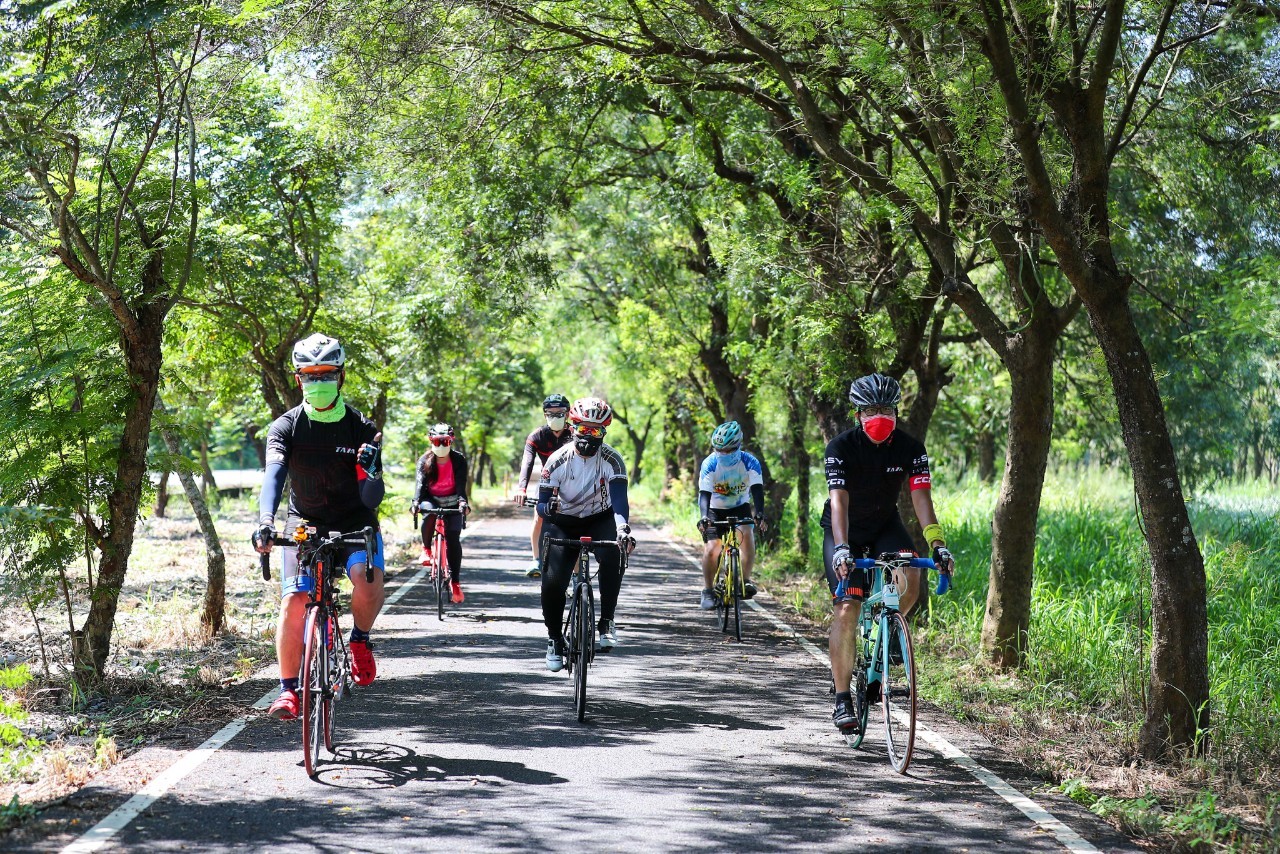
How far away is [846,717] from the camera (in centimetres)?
789

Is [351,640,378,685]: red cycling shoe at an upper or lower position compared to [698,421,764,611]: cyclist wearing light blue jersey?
lower

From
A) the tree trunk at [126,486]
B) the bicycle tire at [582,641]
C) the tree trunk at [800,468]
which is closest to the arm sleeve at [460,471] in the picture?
the tree trunk at [126,486]

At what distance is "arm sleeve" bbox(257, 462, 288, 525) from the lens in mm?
6988

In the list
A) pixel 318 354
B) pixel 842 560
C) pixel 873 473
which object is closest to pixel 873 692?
pixel 842 560

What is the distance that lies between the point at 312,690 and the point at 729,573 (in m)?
6.79

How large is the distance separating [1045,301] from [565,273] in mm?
21143

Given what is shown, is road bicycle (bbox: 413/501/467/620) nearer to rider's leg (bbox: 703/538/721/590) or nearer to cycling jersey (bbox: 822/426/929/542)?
rider's leg (bbox: 703/538/721/590)

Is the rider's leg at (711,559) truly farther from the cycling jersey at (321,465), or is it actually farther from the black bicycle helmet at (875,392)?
the cycling jersey at (321,465)

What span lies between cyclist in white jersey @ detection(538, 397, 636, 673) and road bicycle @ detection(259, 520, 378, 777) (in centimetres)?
171

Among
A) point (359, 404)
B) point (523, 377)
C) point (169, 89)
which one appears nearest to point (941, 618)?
point (169, 89)

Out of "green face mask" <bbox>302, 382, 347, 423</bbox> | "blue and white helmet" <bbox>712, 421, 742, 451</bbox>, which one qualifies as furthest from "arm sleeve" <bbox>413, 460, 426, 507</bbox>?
"green face mask" <bbox>302, 382, 347, 423</bbox>

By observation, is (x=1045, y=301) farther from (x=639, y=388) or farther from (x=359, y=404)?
(x=639, y=388)

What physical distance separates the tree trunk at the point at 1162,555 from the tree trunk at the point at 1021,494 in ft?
9.52

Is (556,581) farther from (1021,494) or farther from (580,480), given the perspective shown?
(1021,494)
